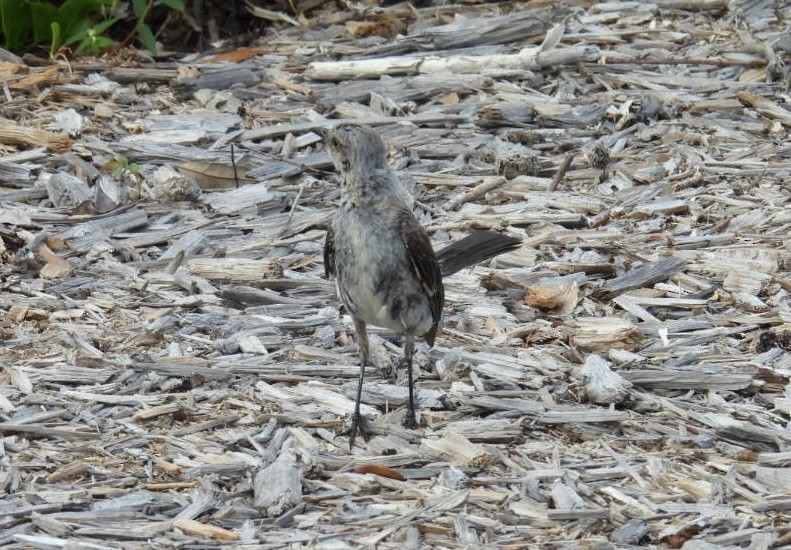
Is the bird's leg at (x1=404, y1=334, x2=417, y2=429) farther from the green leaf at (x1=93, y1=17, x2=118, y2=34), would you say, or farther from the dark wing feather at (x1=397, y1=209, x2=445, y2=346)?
the green leaf at (x1=93, y1=17, x2=118, y2=34)

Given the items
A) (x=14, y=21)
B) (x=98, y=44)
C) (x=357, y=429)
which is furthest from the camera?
(x=14, y=21)

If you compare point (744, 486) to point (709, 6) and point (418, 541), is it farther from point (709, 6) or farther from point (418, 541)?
point (709, 6)

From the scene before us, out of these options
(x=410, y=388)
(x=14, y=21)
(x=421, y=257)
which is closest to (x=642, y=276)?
(x=421, y=257)

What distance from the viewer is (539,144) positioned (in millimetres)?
8578

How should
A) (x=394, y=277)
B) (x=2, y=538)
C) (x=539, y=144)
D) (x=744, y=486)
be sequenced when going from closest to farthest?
(x=2, y=538) → (x=744, y=486) → (x=394, y=277) → (x=539, y=144)

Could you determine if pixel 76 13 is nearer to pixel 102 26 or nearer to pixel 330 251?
pixel 102 26

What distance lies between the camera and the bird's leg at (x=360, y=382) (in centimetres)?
560

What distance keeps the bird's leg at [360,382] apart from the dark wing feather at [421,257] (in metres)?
0.33

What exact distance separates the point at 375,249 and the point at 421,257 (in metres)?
0.21

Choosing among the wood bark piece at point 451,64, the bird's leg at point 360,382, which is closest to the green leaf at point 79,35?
the wood bark piece at point 451,64

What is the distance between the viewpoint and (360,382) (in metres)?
5.86

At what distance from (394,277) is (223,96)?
12.2ft

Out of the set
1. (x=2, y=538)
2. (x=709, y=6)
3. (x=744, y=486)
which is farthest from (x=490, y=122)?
(x=2, y=538)

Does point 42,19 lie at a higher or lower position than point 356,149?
higher
